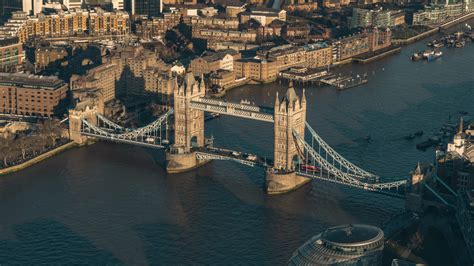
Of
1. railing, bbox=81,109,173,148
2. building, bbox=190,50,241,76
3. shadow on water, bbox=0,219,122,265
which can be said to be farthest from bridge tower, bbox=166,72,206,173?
building, bbox=190,50,241,76

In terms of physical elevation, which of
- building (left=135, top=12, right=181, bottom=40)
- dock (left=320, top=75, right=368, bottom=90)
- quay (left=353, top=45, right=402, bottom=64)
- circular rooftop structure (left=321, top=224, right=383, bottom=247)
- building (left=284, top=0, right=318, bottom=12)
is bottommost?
circular rooftop structure (left=321, top=224, right=383, bottom=247)

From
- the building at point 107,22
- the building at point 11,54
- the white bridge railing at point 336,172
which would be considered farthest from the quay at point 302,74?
the white bridge railing at point 336,172

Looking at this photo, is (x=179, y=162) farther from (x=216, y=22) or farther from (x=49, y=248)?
(x=216, y=22)

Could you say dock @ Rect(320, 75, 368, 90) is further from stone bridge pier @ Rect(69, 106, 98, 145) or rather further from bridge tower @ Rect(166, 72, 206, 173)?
stone bridge pier @ Rect(69, 106, 98, 145)

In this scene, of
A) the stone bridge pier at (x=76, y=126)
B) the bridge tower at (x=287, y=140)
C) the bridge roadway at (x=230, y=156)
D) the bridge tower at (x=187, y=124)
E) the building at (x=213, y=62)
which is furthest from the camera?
the building at (x=213, y=62)

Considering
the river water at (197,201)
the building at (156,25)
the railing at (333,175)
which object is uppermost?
the building at (156,25)

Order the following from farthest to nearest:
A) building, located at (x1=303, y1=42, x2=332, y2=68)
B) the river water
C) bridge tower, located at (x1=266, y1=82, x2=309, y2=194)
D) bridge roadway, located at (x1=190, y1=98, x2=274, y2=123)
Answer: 1. building, located at (x1=303, y1=42, x2=332, y2=68)
2. bridge roadway, located at (x1=190, y1=98, x2=274, y2=123)
3. bridge tower, located at (x1=266, y1=82, x2=309, y2=194)
4. the river water

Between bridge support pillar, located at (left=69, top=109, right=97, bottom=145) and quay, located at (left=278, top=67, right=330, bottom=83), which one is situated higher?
quay, located at (left=278, top=67, right=330, bottom=83)

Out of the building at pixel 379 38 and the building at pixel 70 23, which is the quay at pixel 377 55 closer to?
the building at pixel 379 38
